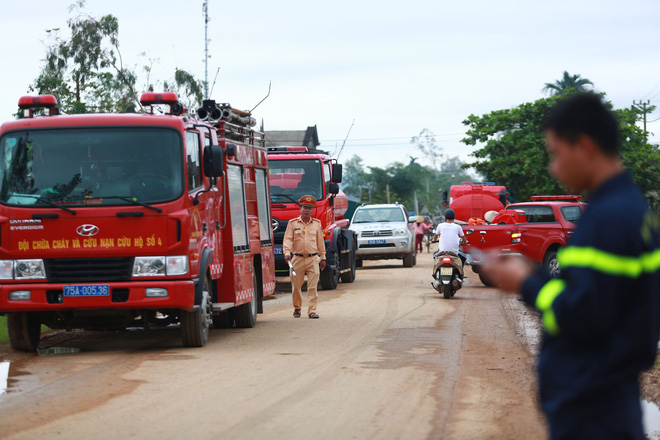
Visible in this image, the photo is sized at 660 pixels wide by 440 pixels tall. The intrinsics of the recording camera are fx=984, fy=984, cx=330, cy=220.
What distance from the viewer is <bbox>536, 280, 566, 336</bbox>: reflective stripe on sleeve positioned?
10.2 ft

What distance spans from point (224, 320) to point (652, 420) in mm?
7840

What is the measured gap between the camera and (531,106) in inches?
2073

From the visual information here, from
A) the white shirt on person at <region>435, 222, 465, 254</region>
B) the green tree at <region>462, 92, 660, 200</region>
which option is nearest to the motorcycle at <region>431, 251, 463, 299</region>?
the white shirt on person at <region>435, 222, 465, 254</region>

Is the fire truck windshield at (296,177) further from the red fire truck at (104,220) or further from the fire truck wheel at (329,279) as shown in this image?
the red fire truck at (104,220)

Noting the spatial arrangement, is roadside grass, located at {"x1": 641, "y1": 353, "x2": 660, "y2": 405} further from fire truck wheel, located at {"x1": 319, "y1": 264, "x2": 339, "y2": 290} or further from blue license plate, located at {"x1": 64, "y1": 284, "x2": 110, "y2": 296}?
fire truck wheel, located at {"x1": 319, "y1": 264, "x2": 339, "y2": 290}

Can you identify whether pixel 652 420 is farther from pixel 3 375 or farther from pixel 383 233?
pixel 383 233

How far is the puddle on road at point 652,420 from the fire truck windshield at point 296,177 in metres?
13.8

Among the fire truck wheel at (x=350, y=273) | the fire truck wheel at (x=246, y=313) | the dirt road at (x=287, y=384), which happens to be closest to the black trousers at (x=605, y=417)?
the dirt road at (x=287, y=384)

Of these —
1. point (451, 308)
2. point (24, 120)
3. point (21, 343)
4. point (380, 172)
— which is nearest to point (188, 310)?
point (21, 343)

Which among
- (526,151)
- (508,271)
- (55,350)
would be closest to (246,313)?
(55,350)

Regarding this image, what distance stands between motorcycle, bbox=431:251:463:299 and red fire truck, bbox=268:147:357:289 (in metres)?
3.30

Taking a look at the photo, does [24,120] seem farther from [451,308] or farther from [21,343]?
[451,308]

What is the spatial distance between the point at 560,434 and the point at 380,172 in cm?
9888

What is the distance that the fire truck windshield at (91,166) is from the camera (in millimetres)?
11000
